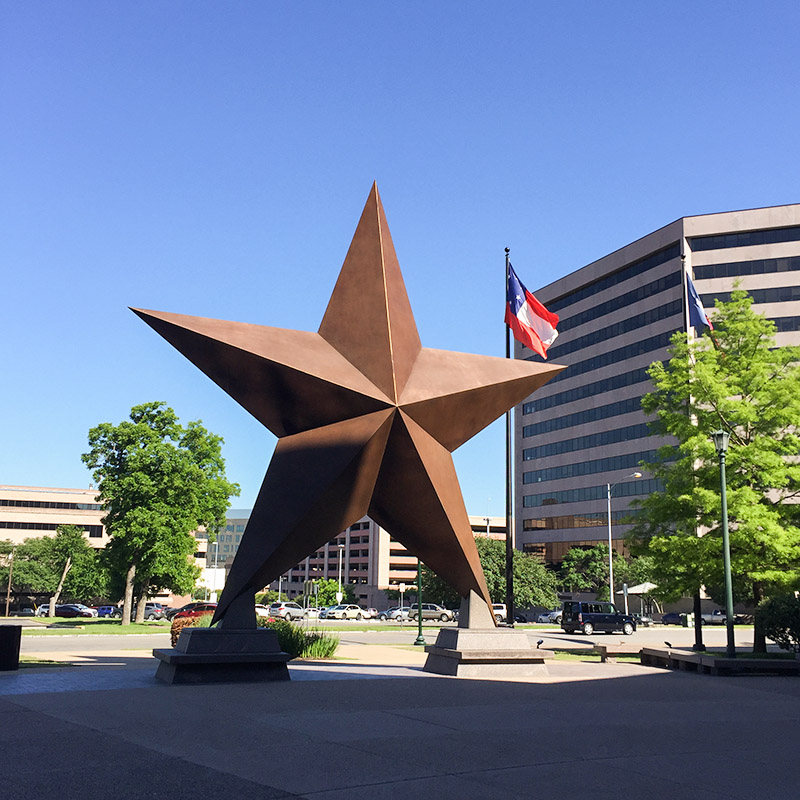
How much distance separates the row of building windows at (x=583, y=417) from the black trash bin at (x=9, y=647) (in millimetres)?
68433

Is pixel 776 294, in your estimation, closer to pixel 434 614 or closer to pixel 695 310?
pixel 434 614

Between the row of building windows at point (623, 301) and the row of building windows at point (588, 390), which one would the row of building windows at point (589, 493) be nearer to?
the row of building windows at point (588, 390)

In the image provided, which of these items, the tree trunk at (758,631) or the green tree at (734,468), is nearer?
the tree trunk at (758,631)

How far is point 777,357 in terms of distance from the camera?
24.1m

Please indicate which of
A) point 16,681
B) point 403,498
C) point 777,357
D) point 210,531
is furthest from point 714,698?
point 210,531

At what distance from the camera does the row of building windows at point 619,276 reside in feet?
257

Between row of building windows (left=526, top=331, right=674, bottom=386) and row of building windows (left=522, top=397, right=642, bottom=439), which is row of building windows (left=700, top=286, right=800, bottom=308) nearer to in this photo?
row of building windows (left=526, top=331, right=674, bottom=386)

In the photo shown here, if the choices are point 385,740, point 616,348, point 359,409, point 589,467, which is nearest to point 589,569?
point 589,467

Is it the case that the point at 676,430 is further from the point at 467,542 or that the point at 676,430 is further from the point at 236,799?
the point at 236,799

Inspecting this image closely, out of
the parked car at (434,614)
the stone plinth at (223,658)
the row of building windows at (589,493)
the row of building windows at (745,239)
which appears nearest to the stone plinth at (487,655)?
the stone plinth at (223,658)

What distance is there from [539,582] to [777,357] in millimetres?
41319

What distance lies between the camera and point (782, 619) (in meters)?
18.8

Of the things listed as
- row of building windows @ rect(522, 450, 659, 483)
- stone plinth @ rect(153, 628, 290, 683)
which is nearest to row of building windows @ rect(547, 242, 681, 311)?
row of building windows @ rect(522, 450, 659, 483)

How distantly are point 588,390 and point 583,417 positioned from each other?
309cm
